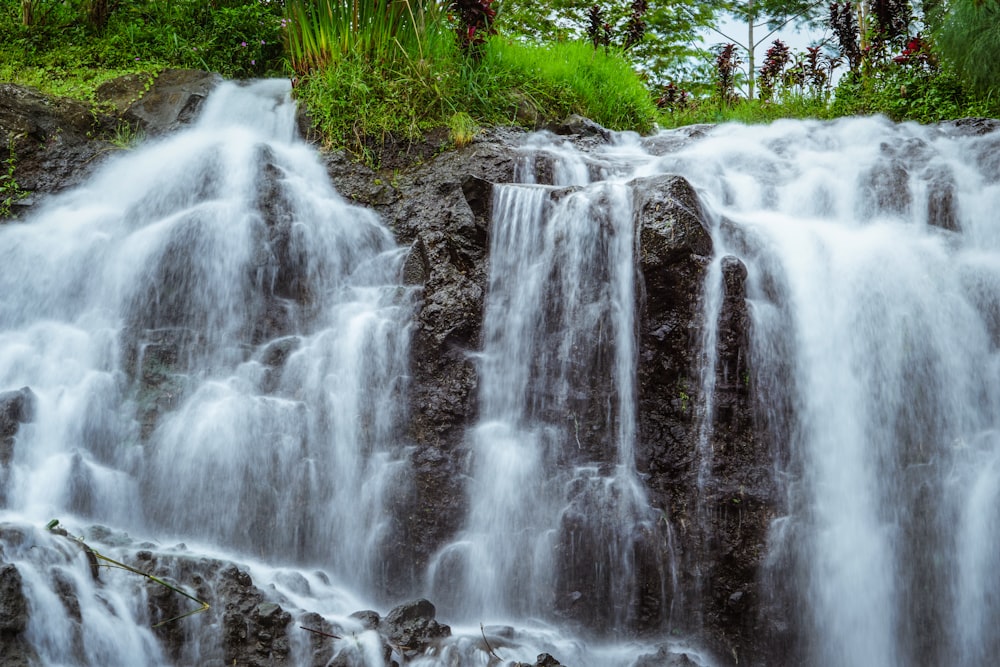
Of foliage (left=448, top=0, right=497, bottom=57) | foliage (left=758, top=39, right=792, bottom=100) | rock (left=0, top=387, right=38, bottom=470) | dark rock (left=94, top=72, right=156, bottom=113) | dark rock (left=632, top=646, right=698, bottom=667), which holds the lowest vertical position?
dark rock (left=632, top=646, right=698, bottom=667)

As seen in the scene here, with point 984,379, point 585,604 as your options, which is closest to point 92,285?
point 585,604

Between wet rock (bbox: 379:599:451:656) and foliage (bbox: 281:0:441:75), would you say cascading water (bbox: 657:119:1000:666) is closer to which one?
wet rock (bbox: 379:599:451:656)

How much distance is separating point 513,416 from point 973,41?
18.1 feet

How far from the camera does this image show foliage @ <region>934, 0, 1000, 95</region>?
662 cm

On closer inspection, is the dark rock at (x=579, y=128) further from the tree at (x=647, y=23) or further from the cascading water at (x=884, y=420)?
the tree at (x=647, y=23)

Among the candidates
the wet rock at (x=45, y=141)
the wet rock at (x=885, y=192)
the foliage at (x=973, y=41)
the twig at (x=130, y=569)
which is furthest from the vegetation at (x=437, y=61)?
the twig at (x=130, y=569)

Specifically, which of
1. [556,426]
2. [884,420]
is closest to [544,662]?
[556,426]

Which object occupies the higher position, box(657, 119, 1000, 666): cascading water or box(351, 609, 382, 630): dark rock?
box(657, 119, 1000, 666): cascading water

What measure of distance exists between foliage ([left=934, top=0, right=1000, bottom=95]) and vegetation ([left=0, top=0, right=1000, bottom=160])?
0.01 metres

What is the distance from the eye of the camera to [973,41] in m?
6.71

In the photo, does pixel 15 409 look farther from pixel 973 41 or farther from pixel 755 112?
pixel 973 41

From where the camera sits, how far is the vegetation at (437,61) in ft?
22.1

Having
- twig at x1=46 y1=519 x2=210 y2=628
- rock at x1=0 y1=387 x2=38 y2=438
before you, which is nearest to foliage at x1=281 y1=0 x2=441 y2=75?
rock at x1=0 y1=387 x2=38 y2=438

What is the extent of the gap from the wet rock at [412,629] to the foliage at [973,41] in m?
6.67
